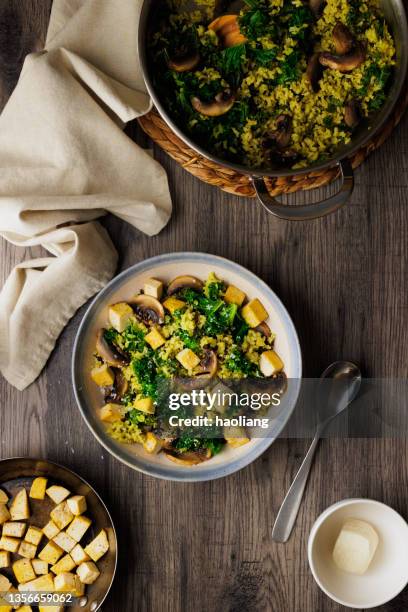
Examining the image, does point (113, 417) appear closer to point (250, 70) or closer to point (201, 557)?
point (201, 557)

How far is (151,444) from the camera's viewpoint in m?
1.30

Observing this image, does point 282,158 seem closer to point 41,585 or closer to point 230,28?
point 230,28

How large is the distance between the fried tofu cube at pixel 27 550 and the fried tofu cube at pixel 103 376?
34 cm

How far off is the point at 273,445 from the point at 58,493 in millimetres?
421

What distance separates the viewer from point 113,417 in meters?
1.31

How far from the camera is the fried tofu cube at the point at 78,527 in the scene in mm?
1334

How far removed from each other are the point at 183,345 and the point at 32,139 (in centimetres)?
46

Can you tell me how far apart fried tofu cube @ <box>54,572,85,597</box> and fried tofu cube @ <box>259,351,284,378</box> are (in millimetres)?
532

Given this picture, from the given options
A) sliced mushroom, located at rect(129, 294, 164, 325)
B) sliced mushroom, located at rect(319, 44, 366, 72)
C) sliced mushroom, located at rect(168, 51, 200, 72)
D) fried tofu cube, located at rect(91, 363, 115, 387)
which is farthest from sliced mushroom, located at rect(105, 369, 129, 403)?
sliced mushroom, located at rect(319, 44, 366, 72)

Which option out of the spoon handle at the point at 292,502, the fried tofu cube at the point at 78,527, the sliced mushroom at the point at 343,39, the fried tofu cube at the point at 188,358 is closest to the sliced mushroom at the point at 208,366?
the fried tofu cube at the point at 188,358

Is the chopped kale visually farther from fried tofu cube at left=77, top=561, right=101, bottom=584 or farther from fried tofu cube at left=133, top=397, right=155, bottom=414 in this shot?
fried tofu cube at left=77, top=561, right=101, bottom=584

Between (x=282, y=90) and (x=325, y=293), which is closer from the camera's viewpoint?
(x=282, y=90)

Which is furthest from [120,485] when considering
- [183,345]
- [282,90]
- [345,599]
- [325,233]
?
[282,90]

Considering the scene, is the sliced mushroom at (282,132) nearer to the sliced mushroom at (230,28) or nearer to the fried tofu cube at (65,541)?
the sliced mushroom at (230,28)
